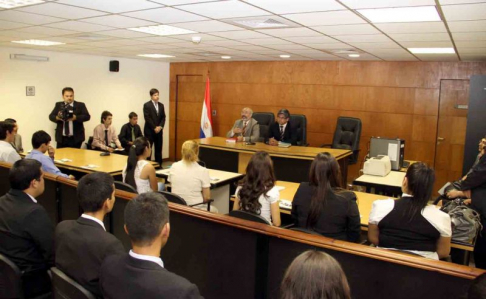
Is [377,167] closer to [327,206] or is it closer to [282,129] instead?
[327,206]

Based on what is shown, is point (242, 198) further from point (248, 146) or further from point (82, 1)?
point (248, 146)


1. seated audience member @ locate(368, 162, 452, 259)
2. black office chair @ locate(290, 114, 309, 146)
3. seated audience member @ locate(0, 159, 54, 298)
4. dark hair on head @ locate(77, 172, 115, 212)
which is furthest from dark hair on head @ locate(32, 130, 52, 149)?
black office chair @ locate(290, 114, 309, 146)

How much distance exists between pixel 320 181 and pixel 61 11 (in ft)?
9.48

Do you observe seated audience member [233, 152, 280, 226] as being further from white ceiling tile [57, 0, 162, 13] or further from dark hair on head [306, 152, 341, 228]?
white ceiling tile [57, 0, 162, 13]

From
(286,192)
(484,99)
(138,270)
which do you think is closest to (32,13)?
(286,192)

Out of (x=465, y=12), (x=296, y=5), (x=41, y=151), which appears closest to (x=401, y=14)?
(x=465, y=12)

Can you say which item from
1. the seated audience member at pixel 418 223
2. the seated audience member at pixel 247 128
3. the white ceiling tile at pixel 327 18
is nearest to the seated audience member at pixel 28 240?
the seated audience member at pixel 418 223

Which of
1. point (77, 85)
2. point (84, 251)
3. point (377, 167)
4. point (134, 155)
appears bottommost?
point (84, 251)

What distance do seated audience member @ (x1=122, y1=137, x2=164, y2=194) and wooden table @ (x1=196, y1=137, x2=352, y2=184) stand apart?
224 cm

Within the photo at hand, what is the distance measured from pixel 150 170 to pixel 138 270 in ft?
8.37

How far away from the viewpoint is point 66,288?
1.79 m

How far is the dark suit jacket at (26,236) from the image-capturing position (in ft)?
7.84

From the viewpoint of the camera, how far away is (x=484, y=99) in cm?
545

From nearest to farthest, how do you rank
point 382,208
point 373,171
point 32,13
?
point 382,208 < point 32,13 < point 373,171
